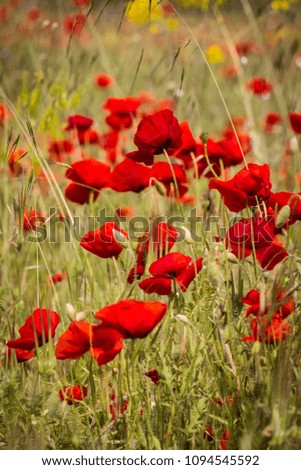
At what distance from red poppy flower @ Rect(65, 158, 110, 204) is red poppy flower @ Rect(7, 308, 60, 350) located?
305 millimetres

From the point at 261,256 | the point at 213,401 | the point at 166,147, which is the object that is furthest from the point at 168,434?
the point at 166,147

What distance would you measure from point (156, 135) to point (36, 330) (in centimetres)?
39

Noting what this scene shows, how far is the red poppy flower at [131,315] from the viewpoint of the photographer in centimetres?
92

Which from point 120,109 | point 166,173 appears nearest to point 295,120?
point 166,173

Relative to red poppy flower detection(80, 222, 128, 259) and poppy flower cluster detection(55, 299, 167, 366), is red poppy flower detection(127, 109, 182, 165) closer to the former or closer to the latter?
red poppy flower detection(80, 222, 128, 259)

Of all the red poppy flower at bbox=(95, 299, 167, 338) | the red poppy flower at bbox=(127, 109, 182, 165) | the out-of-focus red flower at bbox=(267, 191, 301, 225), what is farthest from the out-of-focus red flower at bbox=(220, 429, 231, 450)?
the red poppy flower at bbox=(127, 109, 182, 165)

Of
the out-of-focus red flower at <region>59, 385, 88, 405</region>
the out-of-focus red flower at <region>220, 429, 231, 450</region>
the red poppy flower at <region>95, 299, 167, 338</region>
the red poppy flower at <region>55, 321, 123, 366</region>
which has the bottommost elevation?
the out-of-focus red flower at <region>220, 429, 231, 450</region>

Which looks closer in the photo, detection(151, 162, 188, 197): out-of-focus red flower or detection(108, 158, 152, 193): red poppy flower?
detection(108, 158, 152, 193): red poppy flower

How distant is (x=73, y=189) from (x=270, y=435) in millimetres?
675

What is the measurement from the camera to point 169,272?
3.52 ft

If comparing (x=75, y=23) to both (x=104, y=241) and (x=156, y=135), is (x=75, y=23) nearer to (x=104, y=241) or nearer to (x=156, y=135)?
(x=156, y=135)

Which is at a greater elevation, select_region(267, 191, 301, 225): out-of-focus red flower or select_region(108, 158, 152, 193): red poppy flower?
select_region(108, 158, 152, 193): red poppy flower

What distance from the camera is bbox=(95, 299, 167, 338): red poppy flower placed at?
3.03ft
